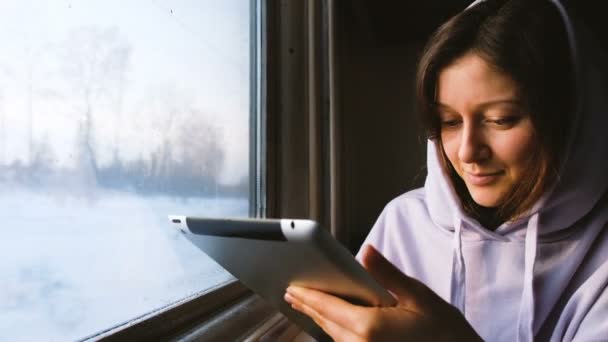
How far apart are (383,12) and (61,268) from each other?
4.83 feet

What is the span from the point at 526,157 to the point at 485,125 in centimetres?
8

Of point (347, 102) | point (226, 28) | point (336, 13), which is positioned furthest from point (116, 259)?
point (347, 102)

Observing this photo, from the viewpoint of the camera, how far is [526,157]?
68 cm

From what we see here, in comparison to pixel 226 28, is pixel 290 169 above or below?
below

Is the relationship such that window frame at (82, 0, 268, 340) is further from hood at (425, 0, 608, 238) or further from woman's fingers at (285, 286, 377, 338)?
hood at (425, 0, 608, 238)

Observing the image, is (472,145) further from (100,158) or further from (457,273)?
(100,158)

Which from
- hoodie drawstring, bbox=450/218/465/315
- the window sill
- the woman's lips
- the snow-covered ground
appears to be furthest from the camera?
hoodie drawstring, bbox=450/218/465/315

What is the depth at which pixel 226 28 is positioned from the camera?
0.95 meters

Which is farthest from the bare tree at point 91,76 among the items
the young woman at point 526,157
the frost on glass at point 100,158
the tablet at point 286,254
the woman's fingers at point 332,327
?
the young woman at point 526,157

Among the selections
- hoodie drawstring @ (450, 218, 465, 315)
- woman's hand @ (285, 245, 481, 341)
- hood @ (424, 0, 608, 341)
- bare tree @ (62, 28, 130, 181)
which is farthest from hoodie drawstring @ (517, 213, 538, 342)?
bare tree @ (62, 28, 130, 181)

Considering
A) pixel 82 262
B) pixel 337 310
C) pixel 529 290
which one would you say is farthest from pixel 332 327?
pixel 529 290

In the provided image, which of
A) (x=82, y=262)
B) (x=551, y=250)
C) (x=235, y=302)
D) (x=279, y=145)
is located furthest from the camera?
(x=279, y=145)

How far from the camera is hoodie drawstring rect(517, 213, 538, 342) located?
0.71m

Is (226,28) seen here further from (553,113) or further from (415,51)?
(415,51)
